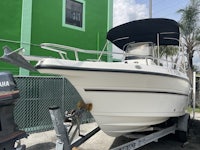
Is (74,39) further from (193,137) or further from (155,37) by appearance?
(193,137)

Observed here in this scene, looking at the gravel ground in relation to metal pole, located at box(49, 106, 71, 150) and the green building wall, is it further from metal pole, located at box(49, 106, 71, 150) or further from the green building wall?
the green building wall

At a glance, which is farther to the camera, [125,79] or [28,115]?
[28,115]

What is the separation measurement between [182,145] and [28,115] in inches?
152

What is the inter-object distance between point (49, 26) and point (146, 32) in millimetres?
4090

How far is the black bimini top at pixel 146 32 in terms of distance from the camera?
19.0 feet

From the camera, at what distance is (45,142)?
586cm

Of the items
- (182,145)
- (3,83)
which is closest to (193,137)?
(182,145)

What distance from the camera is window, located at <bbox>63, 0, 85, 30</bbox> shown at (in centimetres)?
967

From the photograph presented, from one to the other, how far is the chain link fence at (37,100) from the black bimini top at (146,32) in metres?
2.08

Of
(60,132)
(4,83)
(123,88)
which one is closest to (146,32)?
(123,88)

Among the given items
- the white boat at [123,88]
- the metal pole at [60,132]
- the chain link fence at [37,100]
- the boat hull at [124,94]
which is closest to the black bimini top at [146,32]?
the white boat at [123,88]

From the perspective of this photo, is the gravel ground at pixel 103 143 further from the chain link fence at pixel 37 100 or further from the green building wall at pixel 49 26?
the green building wall at pixel 49 26

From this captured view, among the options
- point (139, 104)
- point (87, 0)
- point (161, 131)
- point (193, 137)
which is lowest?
point (193, 137)

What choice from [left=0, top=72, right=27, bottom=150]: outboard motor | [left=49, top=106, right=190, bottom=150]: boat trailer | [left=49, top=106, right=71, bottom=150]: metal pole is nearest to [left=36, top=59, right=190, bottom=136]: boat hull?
[left=49, top=106, right=190, bottom=150]: boat trailer
